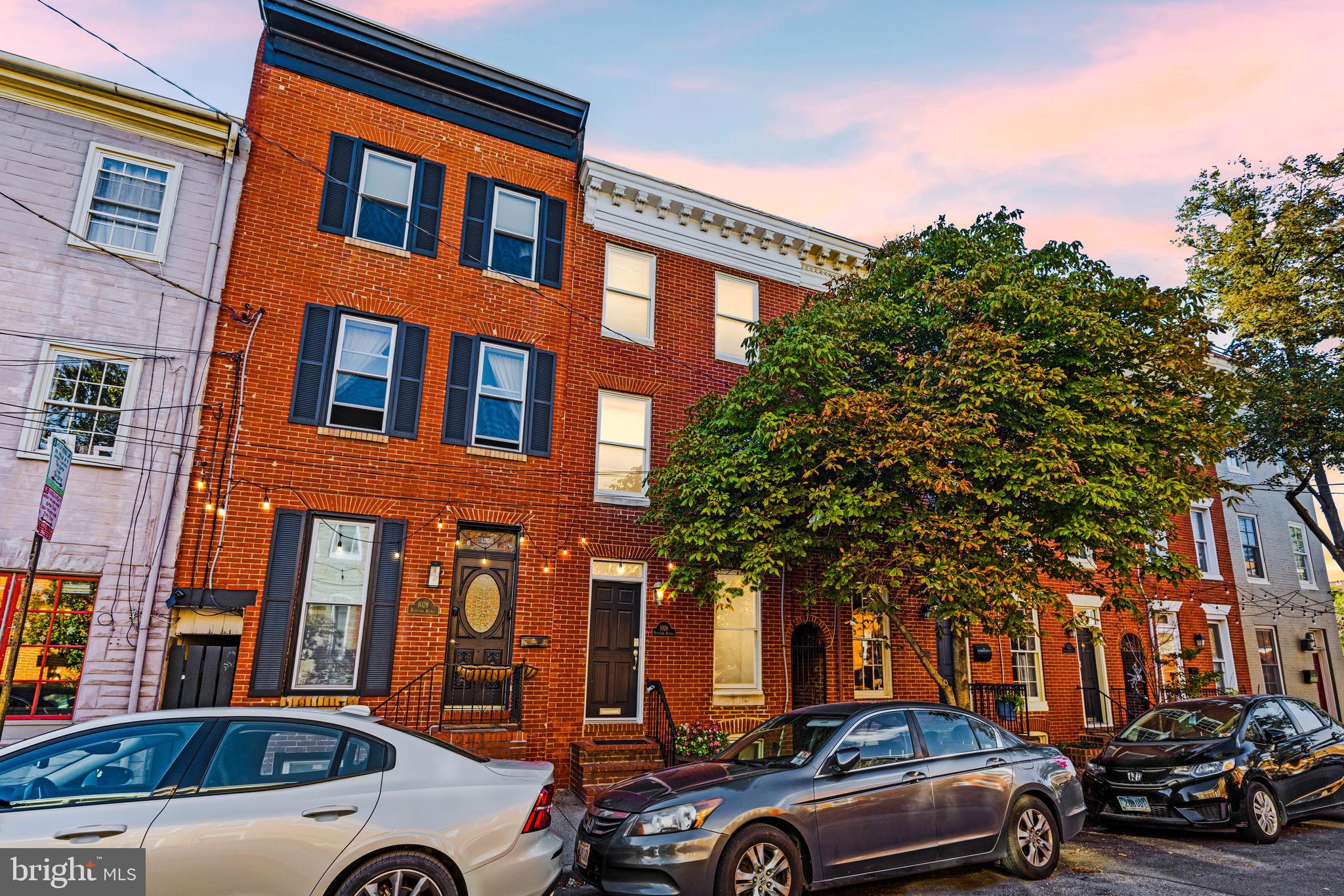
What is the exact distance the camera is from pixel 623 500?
1286 cm

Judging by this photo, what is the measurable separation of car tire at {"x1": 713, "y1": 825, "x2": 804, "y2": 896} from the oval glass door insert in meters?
6.87

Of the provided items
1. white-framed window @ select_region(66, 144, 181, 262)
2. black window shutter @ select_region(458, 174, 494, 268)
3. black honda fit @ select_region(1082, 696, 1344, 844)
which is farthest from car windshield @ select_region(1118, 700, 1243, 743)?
white-framed window @ select_region(66, 144, 181, 262)

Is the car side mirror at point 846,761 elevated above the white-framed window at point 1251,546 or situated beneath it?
situated beneath

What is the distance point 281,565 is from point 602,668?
5132 mm

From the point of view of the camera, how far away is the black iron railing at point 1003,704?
14930 mm

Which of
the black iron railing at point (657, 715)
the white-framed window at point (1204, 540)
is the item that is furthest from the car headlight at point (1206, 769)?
the white-framed window at point (1204, 540)

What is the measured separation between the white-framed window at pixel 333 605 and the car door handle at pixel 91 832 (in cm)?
670

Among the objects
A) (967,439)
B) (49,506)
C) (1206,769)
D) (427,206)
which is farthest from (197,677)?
(1206,769)

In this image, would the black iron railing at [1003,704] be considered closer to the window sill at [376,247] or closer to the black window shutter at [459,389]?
the black window shutter at [459,389]

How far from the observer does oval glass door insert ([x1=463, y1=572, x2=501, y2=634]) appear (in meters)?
11.5

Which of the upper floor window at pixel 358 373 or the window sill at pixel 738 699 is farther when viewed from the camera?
the window sill at pixel 738 699

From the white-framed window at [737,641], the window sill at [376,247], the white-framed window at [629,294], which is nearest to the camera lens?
the window sill at [376,247]

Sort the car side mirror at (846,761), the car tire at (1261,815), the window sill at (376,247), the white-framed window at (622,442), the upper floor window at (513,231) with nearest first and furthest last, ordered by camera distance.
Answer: the car side mirror at (846,761) < the car tire at (1261,815) < the window sill at (376,247) < the upper floor window at (513,231) < the white-framed window at (622,442)

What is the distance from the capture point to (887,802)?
6.19m
